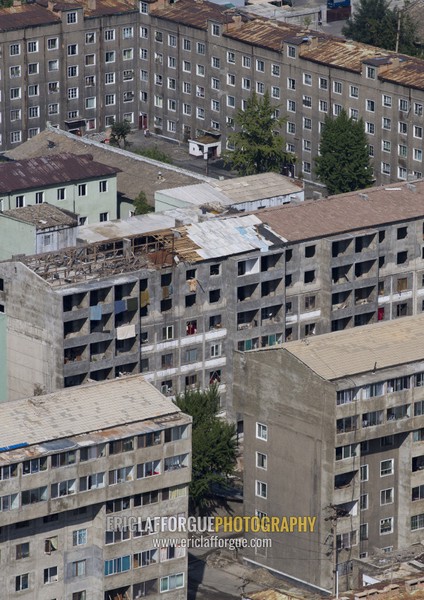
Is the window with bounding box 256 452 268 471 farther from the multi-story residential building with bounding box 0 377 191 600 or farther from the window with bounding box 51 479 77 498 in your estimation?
the window with bounding box 51 479 77 498

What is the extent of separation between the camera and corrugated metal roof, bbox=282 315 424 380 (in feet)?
546

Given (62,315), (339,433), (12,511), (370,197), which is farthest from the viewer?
(370,197)

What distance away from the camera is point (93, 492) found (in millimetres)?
155000

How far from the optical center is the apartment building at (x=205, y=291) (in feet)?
599

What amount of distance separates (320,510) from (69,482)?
21.2 meters

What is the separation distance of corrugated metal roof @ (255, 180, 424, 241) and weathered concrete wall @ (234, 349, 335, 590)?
23.9 m

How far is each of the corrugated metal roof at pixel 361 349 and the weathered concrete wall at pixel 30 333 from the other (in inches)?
805

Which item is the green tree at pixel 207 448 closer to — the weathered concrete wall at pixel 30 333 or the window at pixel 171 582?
the weathered concrete wall at pixel 30 333

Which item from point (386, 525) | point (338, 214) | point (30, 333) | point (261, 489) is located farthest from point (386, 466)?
point (338, 214)

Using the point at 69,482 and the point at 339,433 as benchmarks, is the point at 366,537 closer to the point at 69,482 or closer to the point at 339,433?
the point at 339,433

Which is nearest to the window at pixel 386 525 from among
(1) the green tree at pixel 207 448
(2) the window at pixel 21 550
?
(1) the green tree at pixel 207 448

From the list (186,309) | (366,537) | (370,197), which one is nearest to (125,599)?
(366,537)

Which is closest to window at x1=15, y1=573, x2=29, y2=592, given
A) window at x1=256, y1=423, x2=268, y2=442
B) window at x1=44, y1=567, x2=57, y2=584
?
window at x1=44, y1=567, x2=57, y2=584

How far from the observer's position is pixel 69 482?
505 ft
